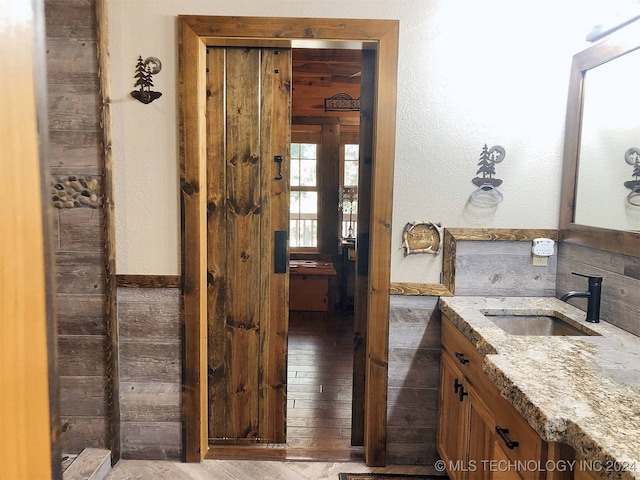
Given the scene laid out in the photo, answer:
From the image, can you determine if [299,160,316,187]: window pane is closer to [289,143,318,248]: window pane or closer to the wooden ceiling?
[289,143,318,248]: window pane

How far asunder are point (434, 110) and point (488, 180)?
435 millimetres

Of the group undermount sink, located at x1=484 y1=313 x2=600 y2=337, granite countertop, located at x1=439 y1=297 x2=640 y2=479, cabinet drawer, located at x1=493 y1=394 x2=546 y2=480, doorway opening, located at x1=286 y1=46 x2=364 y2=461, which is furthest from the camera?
doorway opening, located at x1=286 y1=46 x2=364 y2=461

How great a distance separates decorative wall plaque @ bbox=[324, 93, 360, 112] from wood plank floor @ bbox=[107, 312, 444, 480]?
2.94m

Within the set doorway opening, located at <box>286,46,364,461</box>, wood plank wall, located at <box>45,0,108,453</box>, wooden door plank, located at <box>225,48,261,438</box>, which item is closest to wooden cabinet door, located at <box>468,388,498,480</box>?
wooden door plank, located at <box>225,48,261,438</box>

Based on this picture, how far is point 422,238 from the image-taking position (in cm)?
234

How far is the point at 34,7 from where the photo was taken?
1.63 ft

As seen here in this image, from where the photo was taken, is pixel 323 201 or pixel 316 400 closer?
pixel 316 400

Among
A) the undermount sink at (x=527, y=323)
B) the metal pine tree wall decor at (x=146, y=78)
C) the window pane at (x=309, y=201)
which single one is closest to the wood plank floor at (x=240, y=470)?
the undermount sink at (x=527, y=323)

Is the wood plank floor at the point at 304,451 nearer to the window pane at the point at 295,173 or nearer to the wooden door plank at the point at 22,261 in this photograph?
the wooden door plank at the point at 22,261

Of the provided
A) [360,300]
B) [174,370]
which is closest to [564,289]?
[360,300]

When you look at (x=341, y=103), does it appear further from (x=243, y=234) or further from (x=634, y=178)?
(x=634, y=178)

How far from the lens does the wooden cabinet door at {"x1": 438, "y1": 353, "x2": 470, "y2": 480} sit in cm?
195

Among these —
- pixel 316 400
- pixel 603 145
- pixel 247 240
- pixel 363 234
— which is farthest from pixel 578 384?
pixel 316 400

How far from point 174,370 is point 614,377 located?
1939mm
